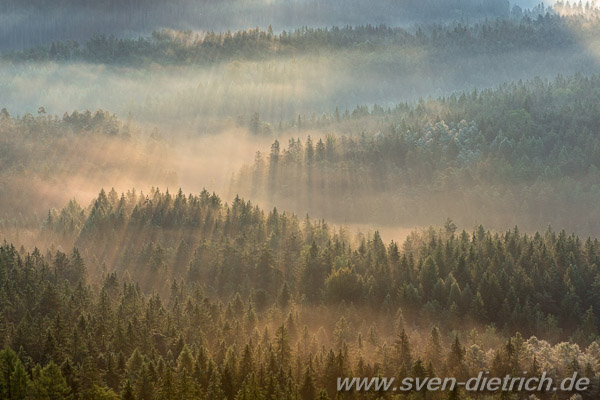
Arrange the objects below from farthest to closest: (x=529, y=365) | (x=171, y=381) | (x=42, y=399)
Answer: (x=529, y=365), (x=171, y=381), (x=42, y=399)

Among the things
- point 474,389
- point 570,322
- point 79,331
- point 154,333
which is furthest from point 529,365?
point 79,331

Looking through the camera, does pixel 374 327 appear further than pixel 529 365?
Yes

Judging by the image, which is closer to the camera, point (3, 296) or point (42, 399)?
point (42, 399)

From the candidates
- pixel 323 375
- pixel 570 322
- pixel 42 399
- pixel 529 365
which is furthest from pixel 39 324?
pixel 570 322

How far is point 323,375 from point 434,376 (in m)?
18.8

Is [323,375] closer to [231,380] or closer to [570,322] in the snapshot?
[231,380]

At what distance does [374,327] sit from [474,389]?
4227 centimetres

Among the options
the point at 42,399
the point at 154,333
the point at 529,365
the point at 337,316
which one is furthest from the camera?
the point at 337,316

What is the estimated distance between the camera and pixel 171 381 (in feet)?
406

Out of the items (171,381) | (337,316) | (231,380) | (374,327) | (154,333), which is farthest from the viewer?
(337,316)

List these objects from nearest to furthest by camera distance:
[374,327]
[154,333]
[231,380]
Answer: [231,380]
[154,333]
[374,327]

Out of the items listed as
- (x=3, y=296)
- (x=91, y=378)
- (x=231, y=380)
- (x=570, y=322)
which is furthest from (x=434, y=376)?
(x=3, y=296)

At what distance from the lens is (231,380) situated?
13462cm

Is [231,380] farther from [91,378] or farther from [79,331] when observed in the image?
[79,331]
